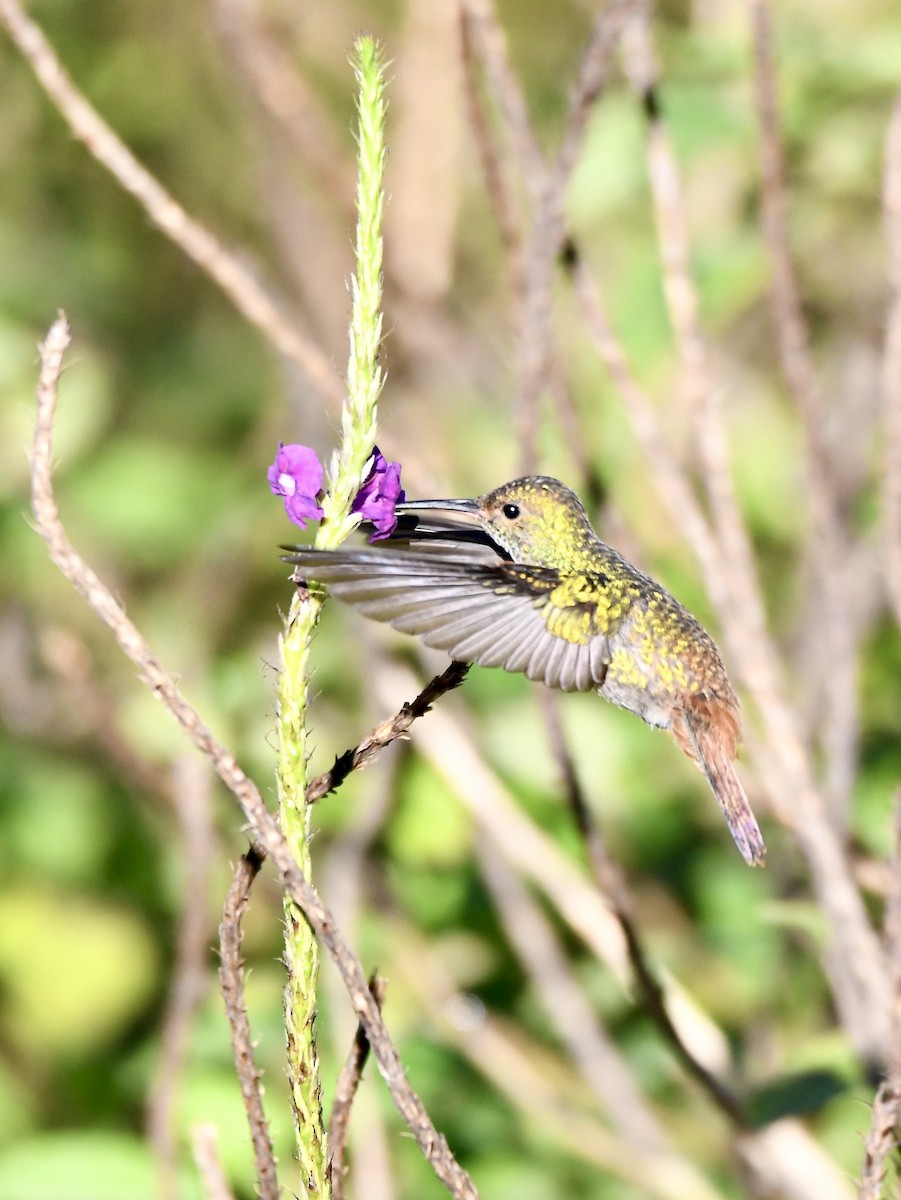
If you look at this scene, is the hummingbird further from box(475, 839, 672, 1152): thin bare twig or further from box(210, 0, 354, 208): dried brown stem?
box(210, 0, 354, 208): dried brown stem

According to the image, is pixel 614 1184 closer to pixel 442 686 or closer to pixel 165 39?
pixel 442 686

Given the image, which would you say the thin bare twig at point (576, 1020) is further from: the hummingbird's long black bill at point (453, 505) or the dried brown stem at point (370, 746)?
the dried brown stem at point (370, 746)

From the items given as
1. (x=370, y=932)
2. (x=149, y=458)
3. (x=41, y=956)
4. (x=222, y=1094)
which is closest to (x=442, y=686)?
(x=222, y=1094)

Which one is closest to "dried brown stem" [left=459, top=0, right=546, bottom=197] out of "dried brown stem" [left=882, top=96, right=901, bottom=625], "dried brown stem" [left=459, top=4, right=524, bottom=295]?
"dried brown stem" [left=459, top=4, right=524, bottom=295]

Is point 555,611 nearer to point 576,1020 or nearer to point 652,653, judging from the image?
point 652,653

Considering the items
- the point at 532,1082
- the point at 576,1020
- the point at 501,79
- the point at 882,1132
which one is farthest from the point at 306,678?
the point at 532,1082

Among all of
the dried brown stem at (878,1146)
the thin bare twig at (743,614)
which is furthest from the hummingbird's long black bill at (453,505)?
the dried brown stem at (878,1146)
